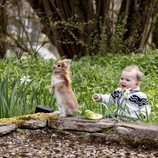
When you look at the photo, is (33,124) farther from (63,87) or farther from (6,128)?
(63,87)

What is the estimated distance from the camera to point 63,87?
14.0 ft

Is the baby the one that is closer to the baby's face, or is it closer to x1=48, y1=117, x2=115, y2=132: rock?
the baby's face

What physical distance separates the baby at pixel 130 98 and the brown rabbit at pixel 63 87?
2.69ft

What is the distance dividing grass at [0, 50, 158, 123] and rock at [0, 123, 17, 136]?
94 centimetres

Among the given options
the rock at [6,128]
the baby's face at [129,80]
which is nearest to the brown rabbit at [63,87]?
the rock at [6,128]

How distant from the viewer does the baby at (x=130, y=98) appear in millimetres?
5215

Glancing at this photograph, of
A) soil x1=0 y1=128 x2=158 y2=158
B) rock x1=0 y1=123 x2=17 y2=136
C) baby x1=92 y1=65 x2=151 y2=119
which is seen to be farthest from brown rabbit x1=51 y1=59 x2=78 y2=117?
baby x1=92 y1=65 x2=151 y2=119

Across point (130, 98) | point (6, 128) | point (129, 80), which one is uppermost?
point (129, 80)

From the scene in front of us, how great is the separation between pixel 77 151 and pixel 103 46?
25.0 ft

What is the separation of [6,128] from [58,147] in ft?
1.36

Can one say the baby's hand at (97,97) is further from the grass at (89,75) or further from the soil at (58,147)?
the soil at (58,147)

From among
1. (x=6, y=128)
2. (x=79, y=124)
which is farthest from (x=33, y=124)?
(x=79, y=124)

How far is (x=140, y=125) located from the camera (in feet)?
14.0

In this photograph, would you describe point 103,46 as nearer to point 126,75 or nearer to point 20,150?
point 126,75
